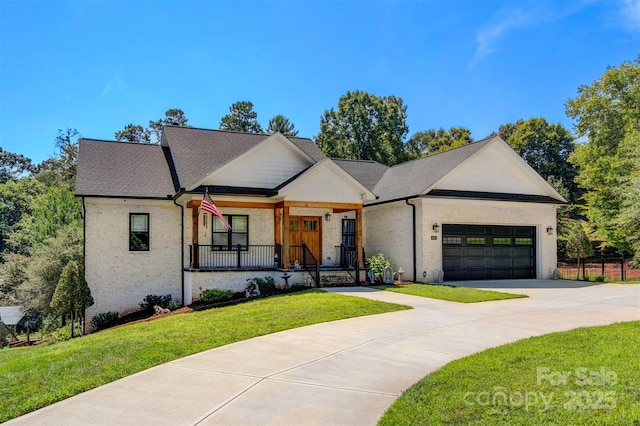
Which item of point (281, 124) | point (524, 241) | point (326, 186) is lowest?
point (524, 241)

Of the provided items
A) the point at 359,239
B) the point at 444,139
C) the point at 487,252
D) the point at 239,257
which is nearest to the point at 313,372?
the point at 239,257

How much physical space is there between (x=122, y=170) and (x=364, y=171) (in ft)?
39.8

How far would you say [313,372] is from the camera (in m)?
6.65

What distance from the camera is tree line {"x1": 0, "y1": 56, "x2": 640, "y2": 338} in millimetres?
19109

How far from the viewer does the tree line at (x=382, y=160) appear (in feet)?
62.7

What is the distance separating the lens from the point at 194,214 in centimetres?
1711

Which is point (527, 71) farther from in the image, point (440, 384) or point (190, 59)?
point (440, 384)

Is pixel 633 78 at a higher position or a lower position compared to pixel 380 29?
higher

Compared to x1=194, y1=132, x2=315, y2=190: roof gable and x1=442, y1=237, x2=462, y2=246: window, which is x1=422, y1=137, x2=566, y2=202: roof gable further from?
x1=194, y1=132, x2=315, y2=190: roof gable

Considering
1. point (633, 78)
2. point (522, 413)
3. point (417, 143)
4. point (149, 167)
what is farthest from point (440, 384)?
point (417, 143)

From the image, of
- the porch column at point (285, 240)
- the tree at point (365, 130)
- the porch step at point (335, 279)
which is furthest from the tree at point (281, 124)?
the porch column at point (285, 240)

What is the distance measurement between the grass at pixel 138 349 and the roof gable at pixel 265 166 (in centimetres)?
621

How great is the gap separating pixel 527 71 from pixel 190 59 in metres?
13.3

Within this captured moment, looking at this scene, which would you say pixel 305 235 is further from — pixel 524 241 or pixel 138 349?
pixel 138 349
